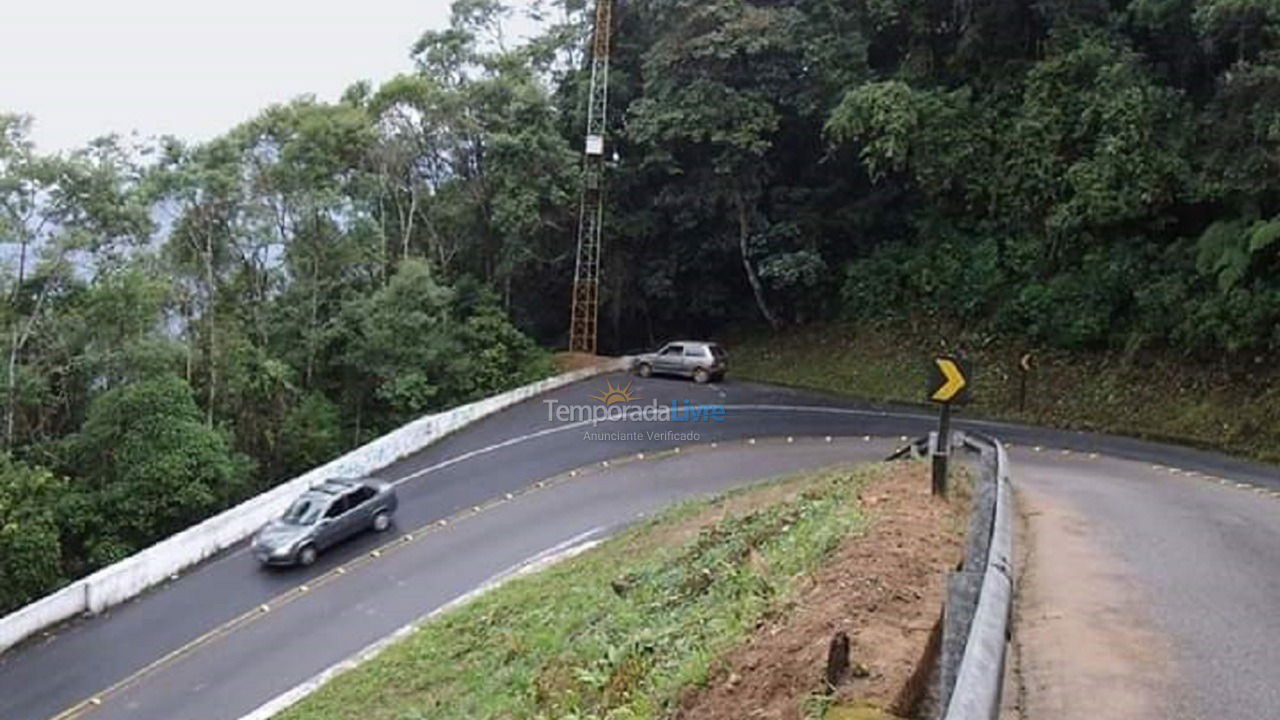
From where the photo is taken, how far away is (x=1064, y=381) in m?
21.9

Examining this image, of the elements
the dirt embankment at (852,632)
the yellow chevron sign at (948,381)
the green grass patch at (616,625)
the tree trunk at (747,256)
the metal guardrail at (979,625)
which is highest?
the tree trunk at (747,256)

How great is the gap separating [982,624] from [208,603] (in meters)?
14.8

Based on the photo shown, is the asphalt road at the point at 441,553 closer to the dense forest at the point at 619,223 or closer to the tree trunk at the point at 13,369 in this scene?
the dense forest at the point at 619,223

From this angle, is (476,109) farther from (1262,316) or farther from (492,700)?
(492,700)

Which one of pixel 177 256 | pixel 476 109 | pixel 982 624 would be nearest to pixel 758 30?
pixel 476 109

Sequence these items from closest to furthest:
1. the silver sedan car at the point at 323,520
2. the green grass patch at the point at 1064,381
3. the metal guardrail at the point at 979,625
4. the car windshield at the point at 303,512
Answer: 1. the metal guardrail at the point at 979,625
2. the silver sedan car at the point at 323,520
3. the car windshield at the point at 303,512
4. the green grass patch at the point at 1064,381

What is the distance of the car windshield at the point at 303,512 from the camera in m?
16.4

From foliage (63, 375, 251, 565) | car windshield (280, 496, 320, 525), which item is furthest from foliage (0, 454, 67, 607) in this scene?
car windshield (280, 496, 320, 525)

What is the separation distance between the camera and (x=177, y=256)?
2469cm

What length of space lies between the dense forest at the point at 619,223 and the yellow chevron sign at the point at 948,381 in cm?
1223

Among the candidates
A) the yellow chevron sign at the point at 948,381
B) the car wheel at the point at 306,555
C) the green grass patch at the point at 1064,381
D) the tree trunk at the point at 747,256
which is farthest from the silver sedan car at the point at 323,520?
the tree trunk at the point at 747,256

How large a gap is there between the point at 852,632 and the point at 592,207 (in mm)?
25878

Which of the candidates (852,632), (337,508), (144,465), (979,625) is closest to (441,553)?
(337,508)

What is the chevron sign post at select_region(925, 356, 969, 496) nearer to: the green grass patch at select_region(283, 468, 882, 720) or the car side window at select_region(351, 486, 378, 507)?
the green grass patch at select_region(283, 468, 882, 720)
